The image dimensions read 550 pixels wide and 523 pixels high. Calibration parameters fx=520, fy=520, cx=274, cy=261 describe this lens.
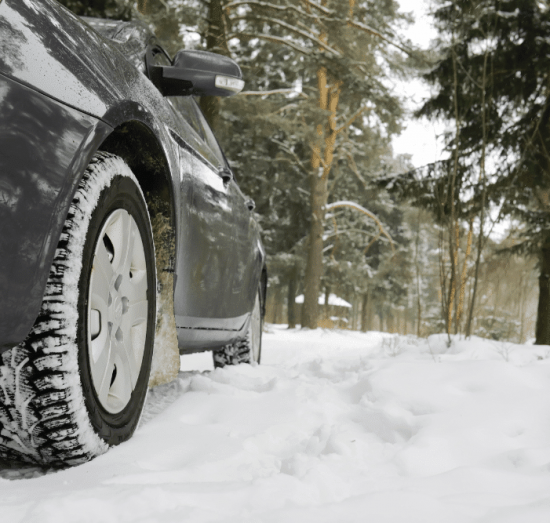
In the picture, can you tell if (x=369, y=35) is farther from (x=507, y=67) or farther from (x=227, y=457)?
(x=227, y=457)

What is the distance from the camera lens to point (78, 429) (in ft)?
4.06

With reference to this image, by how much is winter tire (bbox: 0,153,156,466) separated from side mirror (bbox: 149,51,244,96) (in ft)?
2.20

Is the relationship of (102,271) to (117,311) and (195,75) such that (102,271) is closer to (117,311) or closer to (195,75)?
(117,311)

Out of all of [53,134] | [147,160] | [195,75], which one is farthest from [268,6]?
[53,134]

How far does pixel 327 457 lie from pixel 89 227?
2.89 ft

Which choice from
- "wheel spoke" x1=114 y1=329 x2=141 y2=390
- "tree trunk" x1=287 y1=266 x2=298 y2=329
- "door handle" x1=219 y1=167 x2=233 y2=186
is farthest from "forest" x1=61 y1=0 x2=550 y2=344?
"wheel spoke" x1=114 y1=329 x2=141 y2=390

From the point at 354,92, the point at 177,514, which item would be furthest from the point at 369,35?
the point at 177,514

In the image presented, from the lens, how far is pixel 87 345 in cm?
129

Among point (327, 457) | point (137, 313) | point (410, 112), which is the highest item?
point (410, 112)

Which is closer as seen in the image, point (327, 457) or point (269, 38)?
point (327, 457)

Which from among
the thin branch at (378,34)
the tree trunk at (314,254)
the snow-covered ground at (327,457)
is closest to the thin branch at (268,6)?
the thin branch at (378,34)

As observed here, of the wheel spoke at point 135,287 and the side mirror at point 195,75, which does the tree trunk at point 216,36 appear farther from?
the wheel spoke at point 135,287

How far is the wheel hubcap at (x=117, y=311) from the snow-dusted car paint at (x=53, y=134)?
0.25m

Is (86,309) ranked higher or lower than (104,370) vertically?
higher
